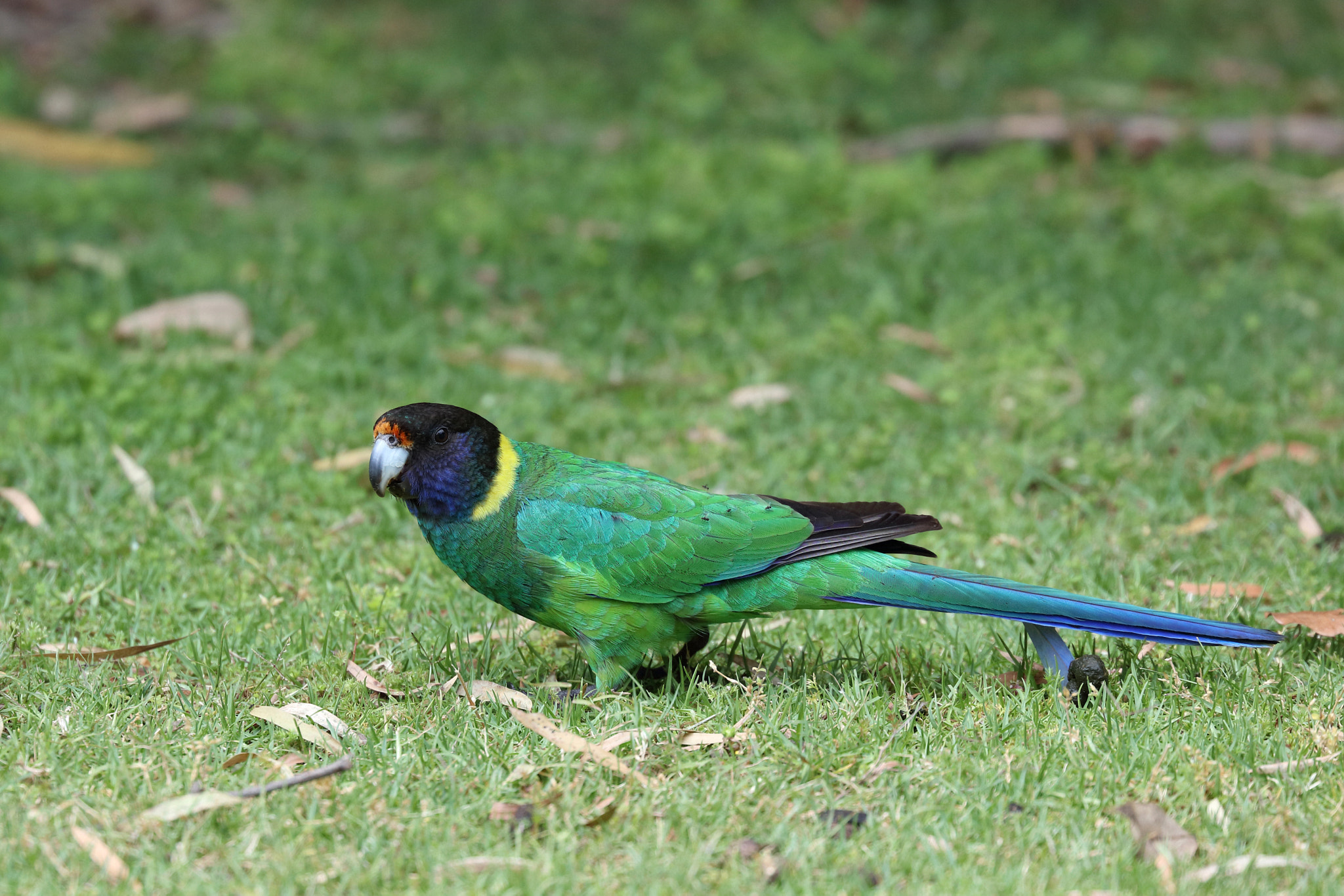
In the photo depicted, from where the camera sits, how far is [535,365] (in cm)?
584

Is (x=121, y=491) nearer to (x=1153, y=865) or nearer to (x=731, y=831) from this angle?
(x=731, y=831)

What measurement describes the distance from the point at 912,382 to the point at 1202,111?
14.3ft

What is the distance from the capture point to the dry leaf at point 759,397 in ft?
18.1

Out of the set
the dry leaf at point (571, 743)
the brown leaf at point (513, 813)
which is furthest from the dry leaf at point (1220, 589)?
the brown leaf at point (513, 813)

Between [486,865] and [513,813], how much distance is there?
0.20 m

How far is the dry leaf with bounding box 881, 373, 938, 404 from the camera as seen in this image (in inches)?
217

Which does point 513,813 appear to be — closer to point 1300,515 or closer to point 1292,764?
point 1292,764

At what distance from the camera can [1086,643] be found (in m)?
3.69

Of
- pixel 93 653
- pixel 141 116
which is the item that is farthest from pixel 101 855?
pixel 141 116

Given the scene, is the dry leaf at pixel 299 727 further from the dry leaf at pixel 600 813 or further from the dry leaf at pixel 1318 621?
the dry leaf at pixel 1318 621

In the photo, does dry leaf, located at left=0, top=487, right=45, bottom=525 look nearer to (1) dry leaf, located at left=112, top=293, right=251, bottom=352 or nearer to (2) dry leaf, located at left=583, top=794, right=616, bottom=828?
(1) dry leaf, located at left=112, top=293, right=251, bottom=352

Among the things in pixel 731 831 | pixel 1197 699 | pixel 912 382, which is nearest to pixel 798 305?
pixel 912 382

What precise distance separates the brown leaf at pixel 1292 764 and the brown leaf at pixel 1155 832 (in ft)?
1.02

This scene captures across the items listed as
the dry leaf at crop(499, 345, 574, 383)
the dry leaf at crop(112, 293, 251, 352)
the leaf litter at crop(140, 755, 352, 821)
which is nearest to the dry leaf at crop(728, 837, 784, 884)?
the leaf litter at crop(140, 755, 352, 821)
